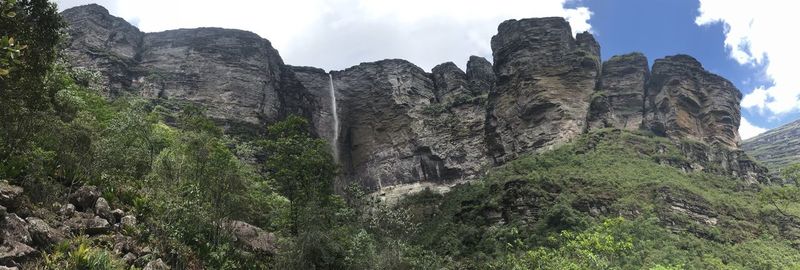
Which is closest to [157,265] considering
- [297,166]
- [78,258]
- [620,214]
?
[78,258]

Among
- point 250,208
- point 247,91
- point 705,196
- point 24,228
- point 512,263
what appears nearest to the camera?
point 24,228

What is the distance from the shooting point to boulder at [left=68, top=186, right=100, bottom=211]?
1741 centimetres

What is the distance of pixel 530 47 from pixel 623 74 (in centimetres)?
2012

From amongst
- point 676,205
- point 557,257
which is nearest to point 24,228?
point 557,257

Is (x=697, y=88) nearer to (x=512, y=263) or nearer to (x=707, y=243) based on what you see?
(x=707, y=243)

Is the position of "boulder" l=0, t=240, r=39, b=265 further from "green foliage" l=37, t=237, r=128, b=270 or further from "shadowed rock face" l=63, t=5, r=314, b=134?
"shadowed rock face" l=63, t=5, r=314, b=134

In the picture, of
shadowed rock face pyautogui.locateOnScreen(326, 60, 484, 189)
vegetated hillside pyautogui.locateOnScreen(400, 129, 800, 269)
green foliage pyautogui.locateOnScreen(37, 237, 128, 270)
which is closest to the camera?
green foliage pyautogui.locateOnScreen(37, 237, 128, 270)

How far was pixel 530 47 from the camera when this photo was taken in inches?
4055

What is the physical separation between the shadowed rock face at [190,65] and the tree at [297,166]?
2262 inches

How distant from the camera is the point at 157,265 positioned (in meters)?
16.9

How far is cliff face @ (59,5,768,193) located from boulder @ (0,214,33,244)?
74.4 metres

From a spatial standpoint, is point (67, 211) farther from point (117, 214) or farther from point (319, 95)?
point (319, 95)

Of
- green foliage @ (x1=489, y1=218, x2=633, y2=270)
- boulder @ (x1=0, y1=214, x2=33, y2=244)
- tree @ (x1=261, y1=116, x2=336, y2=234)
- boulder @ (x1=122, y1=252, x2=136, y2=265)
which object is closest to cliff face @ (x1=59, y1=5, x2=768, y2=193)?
green foliage @ (x1=489, y1=218, x2=633, y2=270)

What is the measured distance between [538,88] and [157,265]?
87563 millimetres
